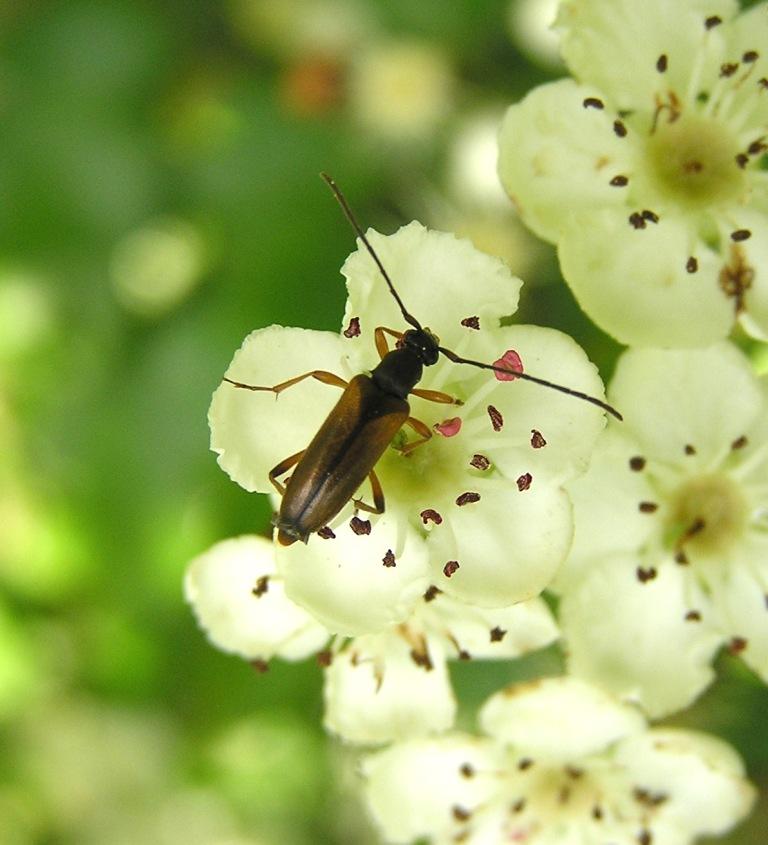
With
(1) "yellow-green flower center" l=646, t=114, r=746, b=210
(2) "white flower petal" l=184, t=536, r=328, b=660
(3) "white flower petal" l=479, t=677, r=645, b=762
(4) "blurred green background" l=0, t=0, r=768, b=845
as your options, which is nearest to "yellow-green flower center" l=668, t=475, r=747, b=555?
(3) "white flower petal" l=479, t=677, r=645, b=762

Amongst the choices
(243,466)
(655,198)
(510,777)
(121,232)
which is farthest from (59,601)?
(655,198)

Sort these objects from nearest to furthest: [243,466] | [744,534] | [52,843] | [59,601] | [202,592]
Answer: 1. [243,466]
2. [202,592]
3. [744,534]
4. [59,601]
5. [52,843]

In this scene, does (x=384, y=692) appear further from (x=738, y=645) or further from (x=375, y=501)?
(x=738, y=645)

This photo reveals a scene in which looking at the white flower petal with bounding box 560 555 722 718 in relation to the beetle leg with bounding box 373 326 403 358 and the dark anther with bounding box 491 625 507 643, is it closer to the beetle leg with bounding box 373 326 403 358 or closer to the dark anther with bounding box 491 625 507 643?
the dark anther with bounding box 491 625 507 643

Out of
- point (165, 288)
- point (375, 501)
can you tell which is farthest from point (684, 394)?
point (165, 288)

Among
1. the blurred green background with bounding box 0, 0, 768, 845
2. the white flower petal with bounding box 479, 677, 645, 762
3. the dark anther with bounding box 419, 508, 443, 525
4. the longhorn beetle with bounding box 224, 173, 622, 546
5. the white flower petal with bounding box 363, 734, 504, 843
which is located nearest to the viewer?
the longhorn beetle with bounding box 224, 173, 622, 546

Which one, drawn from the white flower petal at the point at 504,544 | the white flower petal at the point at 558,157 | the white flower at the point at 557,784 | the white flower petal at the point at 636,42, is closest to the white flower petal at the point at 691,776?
the white flower at the point at 557,784

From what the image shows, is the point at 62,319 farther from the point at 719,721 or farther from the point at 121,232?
the point at 719,721
